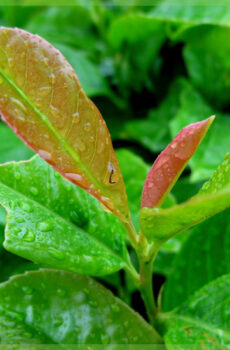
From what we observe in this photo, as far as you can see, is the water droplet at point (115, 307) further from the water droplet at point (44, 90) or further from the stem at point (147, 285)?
the water droplet at point (44, 90)

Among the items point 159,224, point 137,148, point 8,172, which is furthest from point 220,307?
point 137,148

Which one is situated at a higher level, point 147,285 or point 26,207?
point 26,207

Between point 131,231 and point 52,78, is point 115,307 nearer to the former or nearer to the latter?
point 131,231

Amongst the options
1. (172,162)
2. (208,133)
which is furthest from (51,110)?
(208,133)

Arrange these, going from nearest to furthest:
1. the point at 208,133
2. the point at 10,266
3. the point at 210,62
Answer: the point at 10,266
the point at 208,133
the point at 210,62

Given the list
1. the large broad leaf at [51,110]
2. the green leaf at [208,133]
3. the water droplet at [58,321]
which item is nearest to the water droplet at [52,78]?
the large broad leaf at [51,110]
